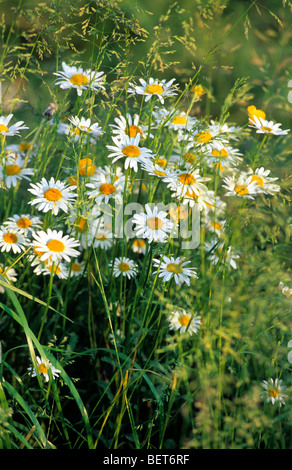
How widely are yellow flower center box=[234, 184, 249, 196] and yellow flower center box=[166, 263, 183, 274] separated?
26 centimetres

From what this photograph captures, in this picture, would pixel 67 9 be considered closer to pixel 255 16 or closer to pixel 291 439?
pixel 291 439

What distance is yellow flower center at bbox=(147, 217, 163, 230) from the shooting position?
1020 mm

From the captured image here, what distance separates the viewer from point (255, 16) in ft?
12.1

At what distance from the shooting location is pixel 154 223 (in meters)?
1.03

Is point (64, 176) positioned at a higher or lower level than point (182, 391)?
higher

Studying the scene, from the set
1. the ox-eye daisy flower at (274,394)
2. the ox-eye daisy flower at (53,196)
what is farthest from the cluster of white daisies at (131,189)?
the ox-eye daisy flower at (274,394)

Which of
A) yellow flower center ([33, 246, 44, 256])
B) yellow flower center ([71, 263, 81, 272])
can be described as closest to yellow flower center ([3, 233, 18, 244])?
yellow flower center ([33, 246, 44, 256])

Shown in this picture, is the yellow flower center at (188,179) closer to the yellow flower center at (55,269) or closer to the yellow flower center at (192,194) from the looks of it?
the yellow flower center at (192,194)

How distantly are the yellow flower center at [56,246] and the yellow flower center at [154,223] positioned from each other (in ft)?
0.68

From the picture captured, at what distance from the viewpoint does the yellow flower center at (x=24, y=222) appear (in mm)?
1166

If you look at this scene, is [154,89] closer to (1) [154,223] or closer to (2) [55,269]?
(1) [154,223]

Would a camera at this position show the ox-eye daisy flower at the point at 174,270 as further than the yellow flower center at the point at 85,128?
No

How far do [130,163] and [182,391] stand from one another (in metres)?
0.59
